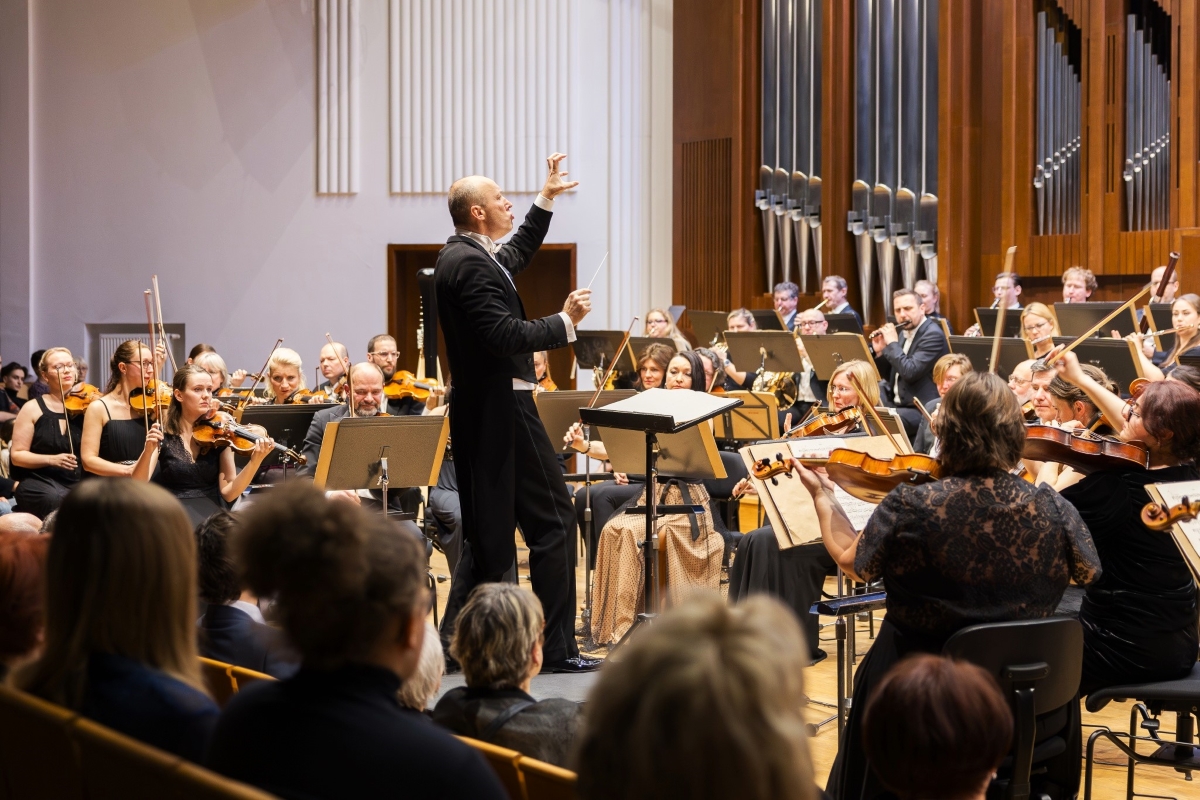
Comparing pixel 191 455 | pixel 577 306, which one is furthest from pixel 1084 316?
pixel 191 455

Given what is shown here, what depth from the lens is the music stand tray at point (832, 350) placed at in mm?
6555

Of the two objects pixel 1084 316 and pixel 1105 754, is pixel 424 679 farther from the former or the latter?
pixel 1084 316

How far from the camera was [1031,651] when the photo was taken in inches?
96.2

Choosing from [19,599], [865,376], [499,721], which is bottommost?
[499,721]

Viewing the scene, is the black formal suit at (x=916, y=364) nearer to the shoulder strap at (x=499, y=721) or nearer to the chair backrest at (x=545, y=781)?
the shoulder strap at (x=499, y=721)

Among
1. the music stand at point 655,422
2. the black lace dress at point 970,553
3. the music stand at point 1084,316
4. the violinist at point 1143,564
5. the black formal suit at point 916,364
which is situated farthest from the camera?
the black formal suit at point 916,364

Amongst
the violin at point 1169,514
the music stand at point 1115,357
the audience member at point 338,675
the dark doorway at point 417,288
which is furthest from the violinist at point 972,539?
the dark doorway at point 417,288

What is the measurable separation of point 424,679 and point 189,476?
2711 mm

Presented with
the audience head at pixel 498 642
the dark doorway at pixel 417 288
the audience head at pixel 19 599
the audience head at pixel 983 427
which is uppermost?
the dark doorway at pixel 417 288

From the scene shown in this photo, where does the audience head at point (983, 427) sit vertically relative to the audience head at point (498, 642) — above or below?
above

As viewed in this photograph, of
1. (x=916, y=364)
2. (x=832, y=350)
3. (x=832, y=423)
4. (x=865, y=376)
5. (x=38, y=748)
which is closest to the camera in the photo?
(x=38, y=748)

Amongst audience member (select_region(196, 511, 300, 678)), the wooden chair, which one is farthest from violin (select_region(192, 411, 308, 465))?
the wooden chair

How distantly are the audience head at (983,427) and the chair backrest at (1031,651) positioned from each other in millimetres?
318

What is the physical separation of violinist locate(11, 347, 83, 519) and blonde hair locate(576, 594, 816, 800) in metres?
4.73
